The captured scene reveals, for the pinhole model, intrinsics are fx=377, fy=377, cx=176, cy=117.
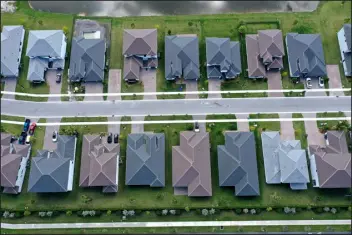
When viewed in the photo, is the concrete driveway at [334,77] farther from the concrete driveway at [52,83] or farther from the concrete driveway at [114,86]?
the concrete driveway at [52,83]

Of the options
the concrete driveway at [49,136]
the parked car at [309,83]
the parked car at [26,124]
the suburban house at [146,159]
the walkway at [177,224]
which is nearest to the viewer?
the walkway at [177,224]

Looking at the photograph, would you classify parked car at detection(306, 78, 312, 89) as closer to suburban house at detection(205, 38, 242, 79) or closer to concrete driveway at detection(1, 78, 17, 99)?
suburban house at detection(205, 38, 242, 79)

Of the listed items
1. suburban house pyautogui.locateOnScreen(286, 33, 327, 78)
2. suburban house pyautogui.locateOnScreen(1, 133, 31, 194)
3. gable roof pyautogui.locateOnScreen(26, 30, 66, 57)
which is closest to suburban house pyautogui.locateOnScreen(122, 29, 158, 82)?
gable roof pyautogui.locateOnScreen(26, 30, 66, 57)

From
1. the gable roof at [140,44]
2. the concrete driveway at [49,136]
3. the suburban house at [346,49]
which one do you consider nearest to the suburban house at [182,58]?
the gable roof at [140,44]

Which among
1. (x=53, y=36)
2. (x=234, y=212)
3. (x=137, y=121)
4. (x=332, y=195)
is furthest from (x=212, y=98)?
(x=53, y=36)

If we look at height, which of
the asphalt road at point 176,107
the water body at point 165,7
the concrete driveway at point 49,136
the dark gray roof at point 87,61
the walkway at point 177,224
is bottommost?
the walkway at point 177,224

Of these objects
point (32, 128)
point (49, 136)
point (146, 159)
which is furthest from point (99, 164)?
point (32, 128)
